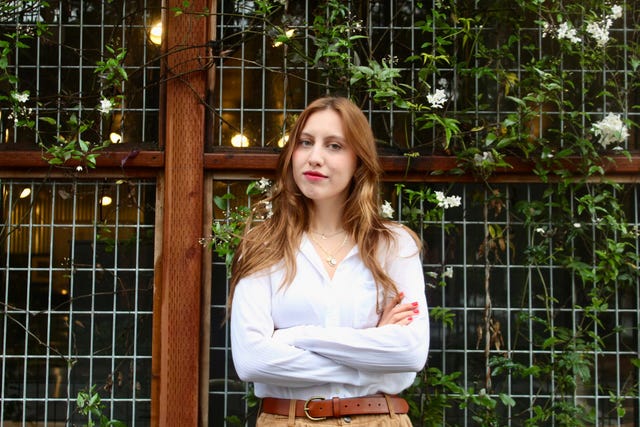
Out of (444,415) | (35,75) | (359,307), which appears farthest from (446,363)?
(35,75)

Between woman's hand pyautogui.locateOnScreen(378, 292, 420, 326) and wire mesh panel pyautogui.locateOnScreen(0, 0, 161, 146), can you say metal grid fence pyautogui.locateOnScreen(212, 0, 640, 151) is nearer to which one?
wire mesh panel pyautogui.locateOnScreen(0, 0, 161, 146)

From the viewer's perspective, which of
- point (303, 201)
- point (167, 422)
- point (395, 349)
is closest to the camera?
point (395, 349)

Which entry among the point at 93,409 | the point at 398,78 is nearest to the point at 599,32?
the point at 398,78

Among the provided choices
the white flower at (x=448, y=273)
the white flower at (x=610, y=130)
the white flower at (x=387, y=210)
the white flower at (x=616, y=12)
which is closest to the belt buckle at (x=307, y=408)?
the white flower at (x=387, y=210)

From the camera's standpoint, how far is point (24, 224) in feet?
11.1

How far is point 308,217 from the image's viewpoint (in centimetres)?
265

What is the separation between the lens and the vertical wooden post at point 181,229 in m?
3.24

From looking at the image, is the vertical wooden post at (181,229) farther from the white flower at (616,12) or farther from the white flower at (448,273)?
the white flower at (616,12)

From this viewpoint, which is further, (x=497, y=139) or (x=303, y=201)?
(x=497, y=139)

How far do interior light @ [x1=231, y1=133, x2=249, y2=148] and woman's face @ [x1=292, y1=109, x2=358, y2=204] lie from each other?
35.7 inches

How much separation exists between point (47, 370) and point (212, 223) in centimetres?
102

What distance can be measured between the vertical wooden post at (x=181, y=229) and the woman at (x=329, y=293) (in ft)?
2.43

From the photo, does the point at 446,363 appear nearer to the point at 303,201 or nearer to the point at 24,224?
the point at 303,201

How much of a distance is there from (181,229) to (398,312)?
127cm
